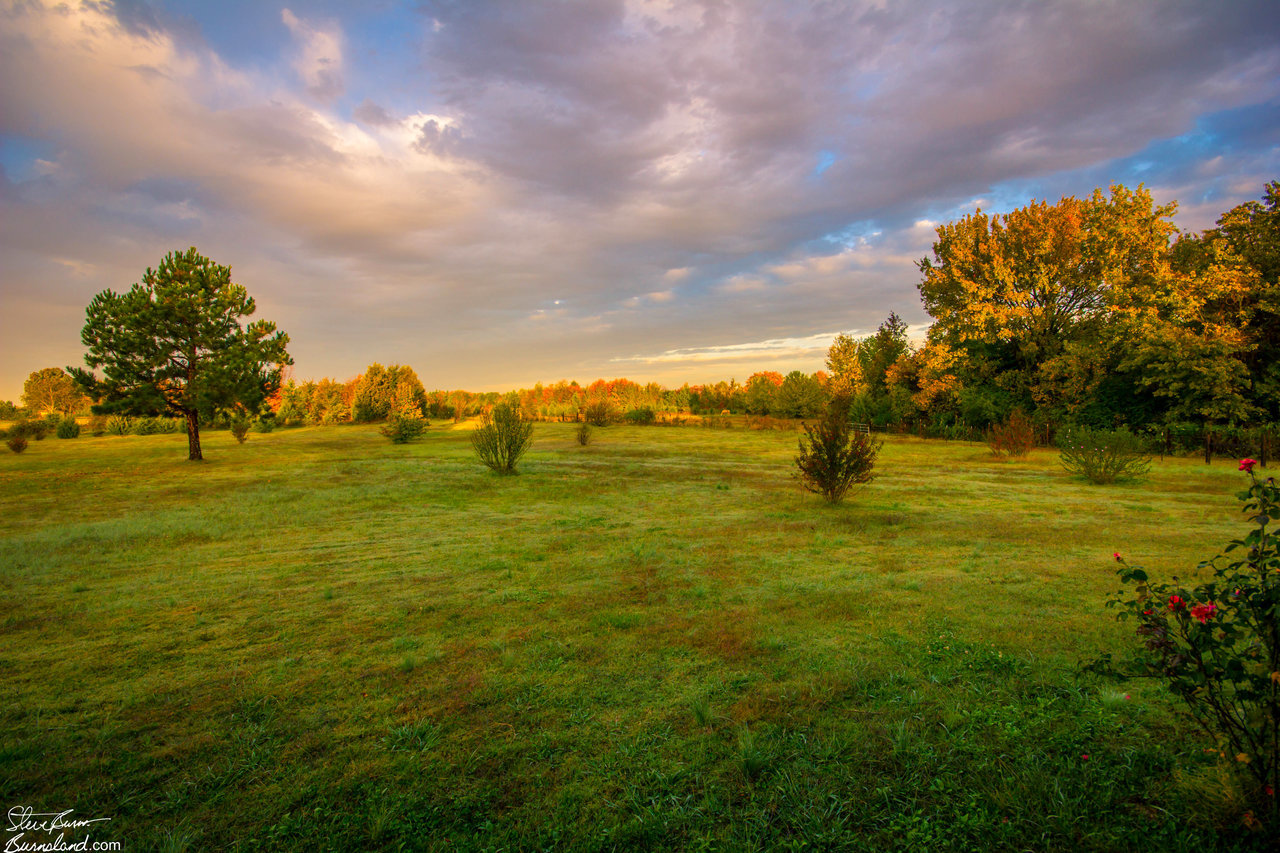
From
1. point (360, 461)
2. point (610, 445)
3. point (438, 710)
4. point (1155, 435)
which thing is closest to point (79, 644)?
point (438, 710)

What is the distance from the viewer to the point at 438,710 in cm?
357

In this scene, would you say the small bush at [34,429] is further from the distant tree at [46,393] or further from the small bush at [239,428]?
the distant tree at [46,393]

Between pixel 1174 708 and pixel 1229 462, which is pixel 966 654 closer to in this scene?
pixel 1174 708

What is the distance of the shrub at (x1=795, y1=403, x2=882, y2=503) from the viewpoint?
36.3 ft

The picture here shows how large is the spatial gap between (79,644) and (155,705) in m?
2.06

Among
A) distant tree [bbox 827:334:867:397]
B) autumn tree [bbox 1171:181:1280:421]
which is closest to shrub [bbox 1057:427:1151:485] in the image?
autumn tree [bbox 1171:181:1280:421]

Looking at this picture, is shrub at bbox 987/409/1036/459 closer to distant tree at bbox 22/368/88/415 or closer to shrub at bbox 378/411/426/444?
shrub at bbox 378/411/426/444

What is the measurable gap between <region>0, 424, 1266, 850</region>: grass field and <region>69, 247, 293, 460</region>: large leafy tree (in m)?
16.3

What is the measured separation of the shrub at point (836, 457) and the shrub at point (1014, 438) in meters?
12.6

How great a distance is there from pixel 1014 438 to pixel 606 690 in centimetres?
2200

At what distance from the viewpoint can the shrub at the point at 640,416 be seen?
49.0 meters

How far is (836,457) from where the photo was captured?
11.2 meters

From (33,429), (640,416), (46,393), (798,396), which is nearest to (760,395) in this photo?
(798,396)

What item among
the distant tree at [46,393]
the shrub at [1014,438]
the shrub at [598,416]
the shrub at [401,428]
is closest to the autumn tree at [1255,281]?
the shrub at [1014,438]
